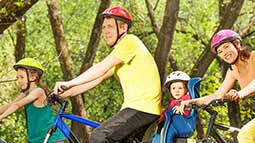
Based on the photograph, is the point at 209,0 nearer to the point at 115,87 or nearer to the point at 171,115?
the point at 115,87

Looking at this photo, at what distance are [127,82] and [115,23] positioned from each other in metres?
0.57

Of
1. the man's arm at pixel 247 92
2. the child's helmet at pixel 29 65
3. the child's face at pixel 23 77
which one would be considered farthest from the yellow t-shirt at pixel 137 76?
the child's face at pixel 23 77

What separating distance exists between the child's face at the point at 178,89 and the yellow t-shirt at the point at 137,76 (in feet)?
1.01

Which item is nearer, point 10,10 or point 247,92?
point 247,92

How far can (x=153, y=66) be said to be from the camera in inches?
197

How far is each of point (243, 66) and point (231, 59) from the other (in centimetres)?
15

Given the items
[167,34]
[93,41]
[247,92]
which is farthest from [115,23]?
[93,41]

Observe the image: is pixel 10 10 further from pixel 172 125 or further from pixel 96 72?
pixel 172 125

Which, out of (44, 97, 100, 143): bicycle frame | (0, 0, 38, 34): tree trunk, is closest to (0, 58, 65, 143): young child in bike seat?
(44, 97, 100, 143): bicycle frame

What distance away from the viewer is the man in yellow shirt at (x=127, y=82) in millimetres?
4816

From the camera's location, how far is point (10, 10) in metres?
6.88

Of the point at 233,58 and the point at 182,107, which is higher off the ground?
the point at 233,58

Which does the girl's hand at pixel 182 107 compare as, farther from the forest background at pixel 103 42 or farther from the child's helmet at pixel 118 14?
the forest background at pixel 103 42

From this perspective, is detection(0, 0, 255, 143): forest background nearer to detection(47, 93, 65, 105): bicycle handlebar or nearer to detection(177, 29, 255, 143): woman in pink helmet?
detection(177, 29, 255, 143): woman in pink helmet
